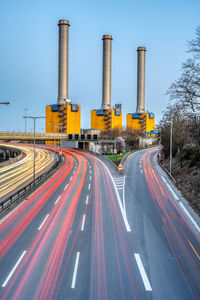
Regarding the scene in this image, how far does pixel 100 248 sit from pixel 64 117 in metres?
96.5

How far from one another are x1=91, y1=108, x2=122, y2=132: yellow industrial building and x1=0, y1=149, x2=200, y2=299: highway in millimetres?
95257

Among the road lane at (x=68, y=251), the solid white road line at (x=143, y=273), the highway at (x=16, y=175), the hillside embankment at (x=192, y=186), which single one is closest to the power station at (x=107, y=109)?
the highway at (x=16, y=175)

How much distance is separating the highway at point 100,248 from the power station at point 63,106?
78.9 m

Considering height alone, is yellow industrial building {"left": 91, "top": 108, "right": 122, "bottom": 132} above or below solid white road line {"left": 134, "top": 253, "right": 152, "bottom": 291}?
above

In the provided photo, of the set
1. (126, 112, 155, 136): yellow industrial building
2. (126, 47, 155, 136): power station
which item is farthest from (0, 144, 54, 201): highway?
(126, 112, 155, 136): yellow industrial building

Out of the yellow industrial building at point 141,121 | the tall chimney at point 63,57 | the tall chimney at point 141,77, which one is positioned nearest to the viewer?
the tall chimney at point 63,57

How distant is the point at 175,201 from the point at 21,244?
14635 millimetres

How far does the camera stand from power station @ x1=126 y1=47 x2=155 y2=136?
387 ft

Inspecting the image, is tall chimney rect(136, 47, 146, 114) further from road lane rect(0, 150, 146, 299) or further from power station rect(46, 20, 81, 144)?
road lane rect(0, 150, 146, 299)

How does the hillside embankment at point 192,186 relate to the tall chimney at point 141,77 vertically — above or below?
below

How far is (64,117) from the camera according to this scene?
106 metres

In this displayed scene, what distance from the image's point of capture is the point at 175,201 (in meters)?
22.4

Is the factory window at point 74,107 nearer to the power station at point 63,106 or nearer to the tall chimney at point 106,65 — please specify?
the power station at point 63,106

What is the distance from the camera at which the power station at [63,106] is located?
100 m
